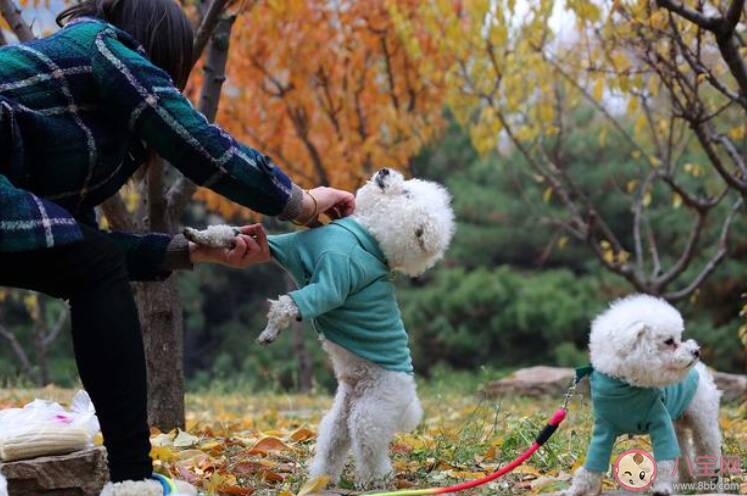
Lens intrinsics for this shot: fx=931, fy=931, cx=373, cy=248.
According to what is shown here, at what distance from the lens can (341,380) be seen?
116 inches

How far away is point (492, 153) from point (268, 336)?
1067 centimetres

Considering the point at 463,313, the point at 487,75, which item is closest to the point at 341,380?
the point at 487,75

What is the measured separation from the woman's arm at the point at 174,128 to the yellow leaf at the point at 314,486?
32.2 inches

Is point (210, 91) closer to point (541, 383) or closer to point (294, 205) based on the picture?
point (294, 205)

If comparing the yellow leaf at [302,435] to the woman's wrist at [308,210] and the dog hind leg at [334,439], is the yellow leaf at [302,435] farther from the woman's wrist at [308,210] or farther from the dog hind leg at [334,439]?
the woman's wrist at [308,210]

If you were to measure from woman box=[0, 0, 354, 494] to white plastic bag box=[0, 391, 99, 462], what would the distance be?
1.55 feet

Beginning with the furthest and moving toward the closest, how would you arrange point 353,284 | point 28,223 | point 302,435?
point 302,435
point 353,284
point 28,223

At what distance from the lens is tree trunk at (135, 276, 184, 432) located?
3.90 metres

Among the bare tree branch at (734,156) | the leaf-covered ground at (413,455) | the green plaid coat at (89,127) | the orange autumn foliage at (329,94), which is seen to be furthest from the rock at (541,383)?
the green plaid coat at (89,127)

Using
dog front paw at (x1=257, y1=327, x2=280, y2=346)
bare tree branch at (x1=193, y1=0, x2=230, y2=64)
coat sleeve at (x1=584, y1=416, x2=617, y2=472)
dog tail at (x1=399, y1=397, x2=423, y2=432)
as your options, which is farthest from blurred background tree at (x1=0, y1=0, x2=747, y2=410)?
coat sleeve at (x1=584, y1=416, x2=617, y2=472)

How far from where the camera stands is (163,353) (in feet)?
12.8

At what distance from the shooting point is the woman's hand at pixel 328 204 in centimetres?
265

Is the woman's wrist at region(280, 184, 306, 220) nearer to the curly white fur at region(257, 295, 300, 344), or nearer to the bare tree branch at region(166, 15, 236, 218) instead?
the curly white fur at region(257, 295, 300, 344)

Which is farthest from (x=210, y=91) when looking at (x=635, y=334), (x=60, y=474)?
(x=635, y=334)
